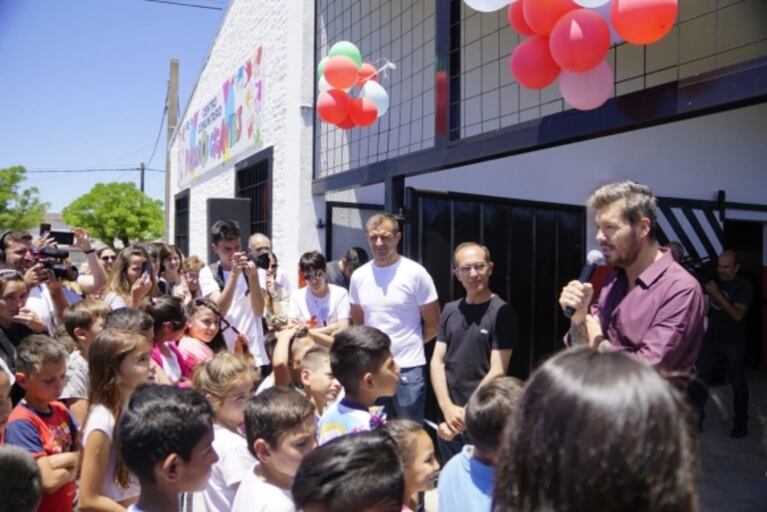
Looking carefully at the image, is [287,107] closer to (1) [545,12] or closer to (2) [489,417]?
(1) [545,12]

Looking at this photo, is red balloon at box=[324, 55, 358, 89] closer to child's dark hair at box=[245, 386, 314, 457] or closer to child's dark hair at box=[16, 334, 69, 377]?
child's dark hair at box=[16, 334, 69, 377]

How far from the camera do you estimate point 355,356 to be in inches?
104

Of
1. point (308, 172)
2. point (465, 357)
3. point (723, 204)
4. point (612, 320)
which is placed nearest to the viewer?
point (612, 320)

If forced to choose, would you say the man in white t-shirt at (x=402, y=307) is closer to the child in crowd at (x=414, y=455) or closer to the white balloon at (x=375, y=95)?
the white balloon at (x=375, y=95)

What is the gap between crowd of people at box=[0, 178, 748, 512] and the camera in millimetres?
895

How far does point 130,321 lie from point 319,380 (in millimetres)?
898

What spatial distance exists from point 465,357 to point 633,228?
149cm

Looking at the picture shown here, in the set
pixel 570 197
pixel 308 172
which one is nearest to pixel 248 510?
pixel 308 172

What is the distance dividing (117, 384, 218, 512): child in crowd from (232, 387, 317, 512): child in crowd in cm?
23

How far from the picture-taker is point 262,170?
8.87m

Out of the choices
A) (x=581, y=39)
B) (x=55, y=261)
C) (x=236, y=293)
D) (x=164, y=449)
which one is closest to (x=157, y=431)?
(x=164, y=449)

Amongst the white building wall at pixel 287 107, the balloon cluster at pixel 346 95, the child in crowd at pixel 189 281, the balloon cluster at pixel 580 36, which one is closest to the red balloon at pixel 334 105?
the balloon cluster at pixel 346 95

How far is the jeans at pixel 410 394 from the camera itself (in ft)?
14.3

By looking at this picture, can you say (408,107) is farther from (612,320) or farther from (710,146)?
(612,320)
